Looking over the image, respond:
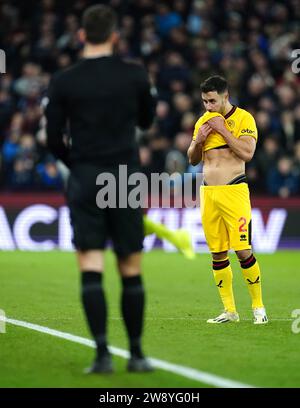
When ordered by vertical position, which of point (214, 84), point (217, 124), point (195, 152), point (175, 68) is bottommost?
point (195, 152)

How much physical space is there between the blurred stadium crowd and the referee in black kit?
42.8 ft

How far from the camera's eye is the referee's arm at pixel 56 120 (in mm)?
7156

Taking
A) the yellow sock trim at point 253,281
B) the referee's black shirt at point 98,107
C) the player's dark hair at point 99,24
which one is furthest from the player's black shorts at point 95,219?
the yellow sock trim at point 253,281

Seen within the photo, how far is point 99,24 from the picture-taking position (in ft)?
23.1

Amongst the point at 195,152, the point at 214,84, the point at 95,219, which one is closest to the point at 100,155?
the point at 95,219

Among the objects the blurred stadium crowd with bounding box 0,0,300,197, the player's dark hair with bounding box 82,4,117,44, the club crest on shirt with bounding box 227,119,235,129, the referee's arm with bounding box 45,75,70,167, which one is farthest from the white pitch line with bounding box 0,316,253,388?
the blurred stadium crowd with bounding box 0,0,300,197

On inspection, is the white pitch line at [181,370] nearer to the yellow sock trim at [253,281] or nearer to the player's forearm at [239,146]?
the yellow sock trim at [253,281]

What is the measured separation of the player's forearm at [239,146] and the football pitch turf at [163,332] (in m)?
1.60

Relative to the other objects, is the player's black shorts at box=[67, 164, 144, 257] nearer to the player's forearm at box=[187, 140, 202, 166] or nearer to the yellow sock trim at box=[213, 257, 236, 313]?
the player's forearm at box=[187, 140, 202, 166]

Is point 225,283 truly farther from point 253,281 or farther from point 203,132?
point 203,132

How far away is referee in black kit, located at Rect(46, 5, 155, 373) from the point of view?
713 cm

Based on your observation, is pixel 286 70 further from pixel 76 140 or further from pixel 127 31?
pixel 76 140

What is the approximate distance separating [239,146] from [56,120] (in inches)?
123
